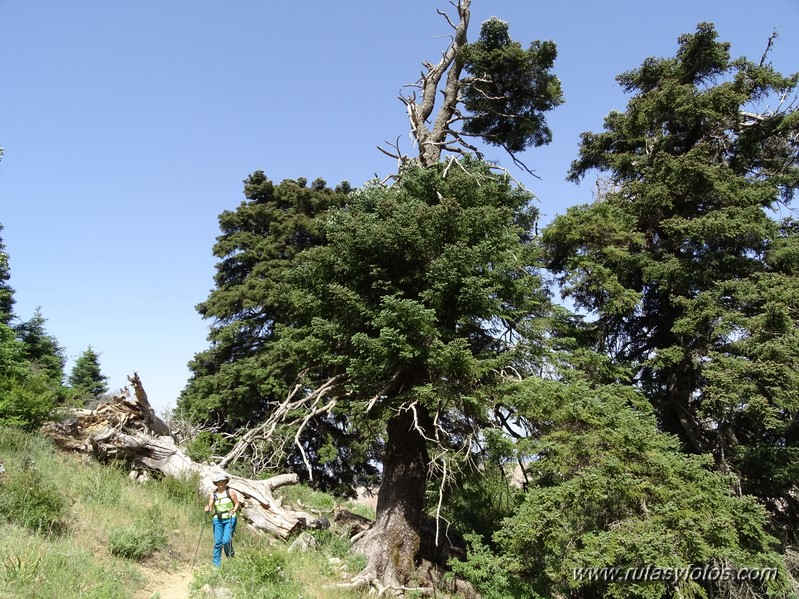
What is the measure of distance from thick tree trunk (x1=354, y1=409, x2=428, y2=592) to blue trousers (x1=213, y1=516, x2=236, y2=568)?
7.57 feet

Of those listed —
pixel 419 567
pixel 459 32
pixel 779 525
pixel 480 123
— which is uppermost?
pixel 459 32

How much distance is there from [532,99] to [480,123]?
171 centimetres

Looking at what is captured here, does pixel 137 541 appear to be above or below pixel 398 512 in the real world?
below

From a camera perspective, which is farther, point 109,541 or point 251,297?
point 251,297

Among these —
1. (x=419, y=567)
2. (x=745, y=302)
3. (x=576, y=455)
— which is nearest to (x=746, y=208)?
(x=745, y=302)

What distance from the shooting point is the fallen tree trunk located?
30.4 ft

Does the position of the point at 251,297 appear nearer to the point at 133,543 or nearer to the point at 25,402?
the point at 25,402

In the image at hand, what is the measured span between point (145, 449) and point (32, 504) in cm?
335

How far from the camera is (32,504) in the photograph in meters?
6.42

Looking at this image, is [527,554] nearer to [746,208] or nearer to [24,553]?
[24,553]

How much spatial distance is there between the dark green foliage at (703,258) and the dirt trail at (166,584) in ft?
31.6

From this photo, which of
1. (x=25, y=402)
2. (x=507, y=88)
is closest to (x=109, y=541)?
(x=25, y=402)

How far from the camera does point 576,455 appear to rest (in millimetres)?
7473

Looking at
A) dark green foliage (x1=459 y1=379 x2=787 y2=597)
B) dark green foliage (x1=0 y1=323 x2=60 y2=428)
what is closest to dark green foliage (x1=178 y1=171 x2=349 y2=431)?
dark green foliage (x1=0 y1=323 x2=60 y2=428)
